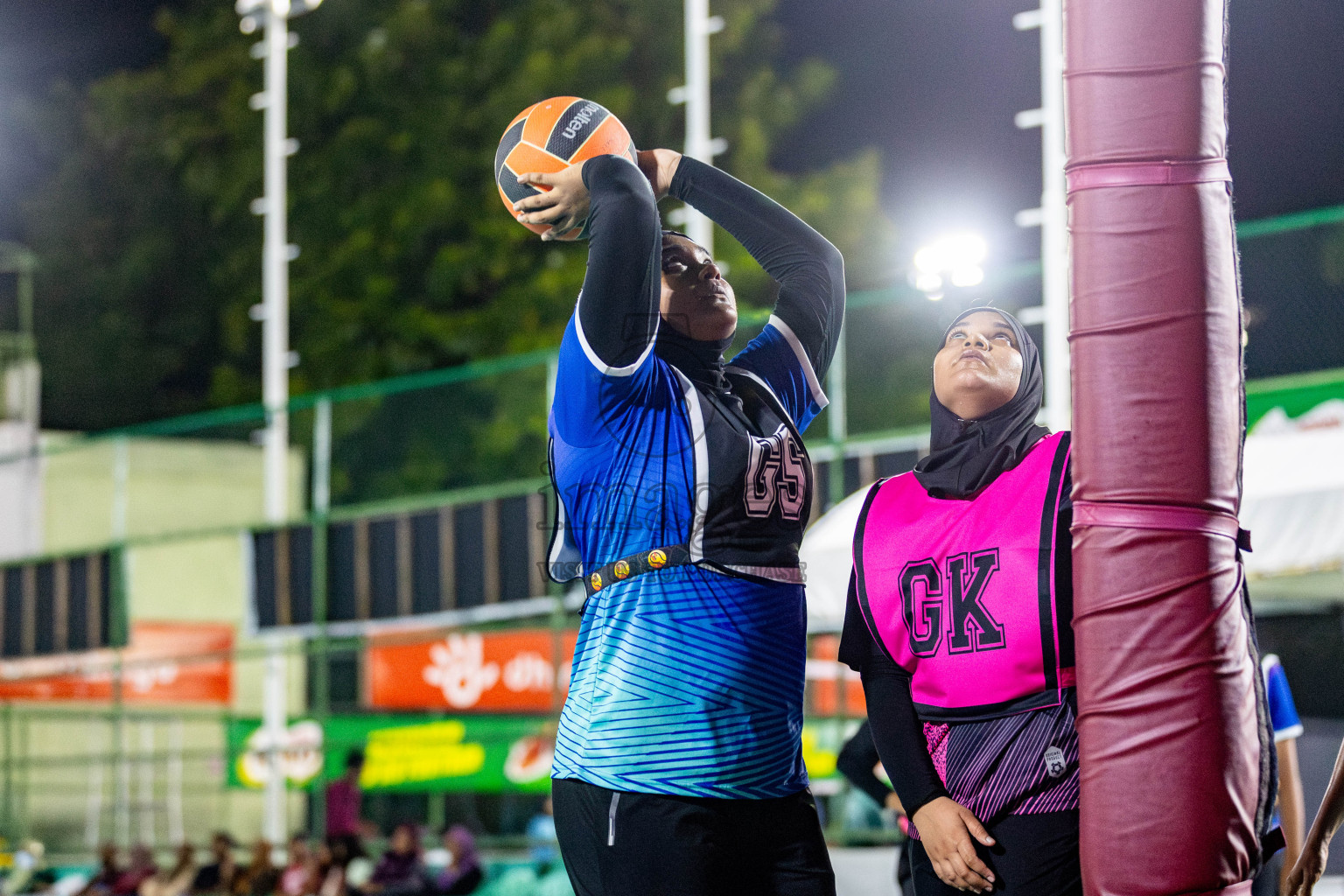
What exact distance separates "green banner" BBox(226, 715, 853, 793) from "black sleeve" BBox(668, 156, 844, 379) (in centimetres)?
859

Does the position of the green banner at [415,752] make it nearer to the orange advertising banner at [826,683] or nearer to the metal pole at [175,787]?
the orange advertising banner at [826,683]

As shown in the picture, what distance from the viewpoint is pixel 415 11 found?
26.4 metres

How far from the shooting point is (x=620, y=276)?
2.53 meters

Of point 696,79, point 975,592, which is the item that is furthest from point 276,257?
point 975,592

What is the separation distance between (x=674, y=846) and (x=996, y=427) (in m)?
0.85

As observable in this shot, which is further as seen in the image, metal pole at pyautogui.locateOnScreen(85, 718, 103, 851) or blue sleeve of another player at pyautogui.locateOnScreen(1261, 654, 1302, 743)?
metal pole at pyautogui.locateOnScreen(85, 718, 103, 851)

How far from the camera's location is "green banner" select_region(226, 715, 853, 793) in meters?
12.1

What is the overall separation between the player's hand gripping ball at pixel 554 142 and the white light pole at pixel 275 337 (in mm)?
10972

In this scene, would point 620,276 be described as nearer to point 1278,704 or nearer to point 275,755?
point 1278,704

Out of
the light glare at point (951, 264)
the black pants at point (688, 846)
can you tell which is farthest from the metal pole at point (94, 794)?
the black pants at point (688, 846)

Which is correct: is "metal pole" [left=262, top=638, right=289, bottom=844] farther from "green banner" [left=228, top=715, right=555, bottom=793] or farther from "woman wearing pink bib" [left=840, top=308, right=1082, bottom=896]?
"woman wearing pink bib" [left=840, top=308, right=1082, bottom=896]

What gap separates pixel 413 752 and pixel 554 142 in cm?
1057

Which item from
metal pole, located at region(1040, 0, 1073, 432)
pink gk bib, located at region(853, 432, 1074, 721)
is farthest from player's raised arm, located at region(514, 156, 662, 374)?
metal pole, located at region(1040, 0, 1073, 432)

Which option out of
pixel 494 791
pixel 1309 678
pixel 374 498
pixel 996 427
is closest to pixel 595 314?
pixel 996 427
